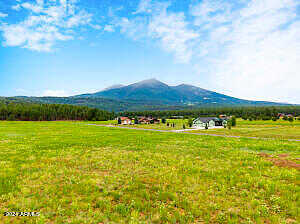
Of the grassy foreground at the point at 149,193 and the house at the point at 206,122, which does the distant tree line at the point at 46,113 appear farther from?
the grassy foreground at the point at 149,193

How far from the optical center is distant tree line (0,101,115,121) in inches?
4636

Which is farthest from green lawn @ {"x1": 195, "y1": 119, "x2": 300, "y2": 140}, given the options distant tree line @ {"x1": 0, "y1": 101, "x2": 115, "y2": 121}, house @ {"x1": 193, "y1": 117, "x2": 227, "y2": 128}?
distant tree line @ {"x1": 0, "y1": 101, "x2": 115, "y2": 121}

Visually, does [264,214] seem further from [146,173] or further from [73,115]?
[73,115]

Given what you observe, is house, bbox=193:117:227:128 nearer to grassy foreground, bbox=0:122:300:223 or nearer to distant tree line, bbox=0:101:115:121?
grassy foreground, bbox=0:122:300:223

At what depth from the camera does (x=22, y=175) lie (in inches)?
463

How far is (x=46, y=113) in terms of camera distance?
125312mm

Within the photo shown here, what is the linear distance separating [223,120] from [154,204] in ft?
334

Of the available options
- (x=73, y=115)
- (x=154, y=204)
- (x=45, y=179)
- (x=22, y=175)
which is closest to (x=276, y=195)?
(x=154, y=204)

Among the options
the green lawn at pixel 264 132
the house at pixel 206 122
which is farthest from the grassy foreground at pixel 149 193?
the house at pixel 206 122

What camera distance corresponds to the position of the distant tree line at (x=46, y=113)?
118 metres

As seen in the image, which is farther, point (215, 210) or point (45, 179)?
point (45, 179)

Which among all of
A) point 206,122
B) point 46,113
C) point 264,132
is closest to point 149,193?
point 264,132

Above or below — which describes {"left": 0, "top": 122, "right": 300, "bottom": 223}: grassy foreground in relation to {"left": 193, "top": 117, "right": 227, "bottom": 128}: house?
above

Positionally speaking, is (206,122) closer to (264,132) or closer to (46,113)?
(264,132)
